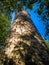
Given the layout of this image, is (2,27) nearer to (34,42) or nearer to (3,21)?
(3,21)

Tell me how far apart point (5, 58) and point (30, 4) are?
12.7ft

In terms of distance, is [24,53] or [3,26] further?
[3,26]

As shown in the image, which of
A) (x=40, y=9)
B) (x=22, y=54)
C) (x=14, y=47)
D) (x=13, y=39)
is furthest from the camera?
(x=40, y=9)

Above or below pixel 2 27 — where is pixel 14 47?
above

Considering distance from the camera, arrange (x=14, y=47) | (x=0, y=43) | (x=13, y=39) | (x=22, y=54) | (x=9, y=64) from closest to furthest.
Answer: (x=9, y=64), (x=22, y=54), (x=14, y=47), (x=13, y=39), (x=0, y=43)

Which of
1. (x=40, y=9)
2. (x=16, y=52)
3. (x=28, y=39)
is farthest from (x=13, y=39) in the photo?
(x=40, y=9)

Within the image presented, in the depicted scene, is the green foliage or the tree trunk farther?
the green foliage

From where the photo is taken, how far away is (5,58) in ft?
12.1

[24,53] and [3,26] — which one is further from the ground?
[24,53]

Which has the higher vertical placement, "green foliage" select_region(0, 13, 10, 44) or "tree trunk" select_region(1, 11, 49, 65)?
"tree trunk" select_region(1, 11, 49, 65)

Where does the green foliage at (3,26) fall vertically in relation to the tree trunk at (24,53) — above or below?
below

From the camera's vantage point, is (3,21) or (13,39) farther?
(3,21)

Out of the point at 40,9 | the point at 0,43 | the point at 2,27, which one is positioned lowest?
the point at 0,43

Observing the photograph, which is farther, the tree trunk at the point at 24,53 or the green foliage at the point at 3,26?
the green foliage at the point at 3,26
